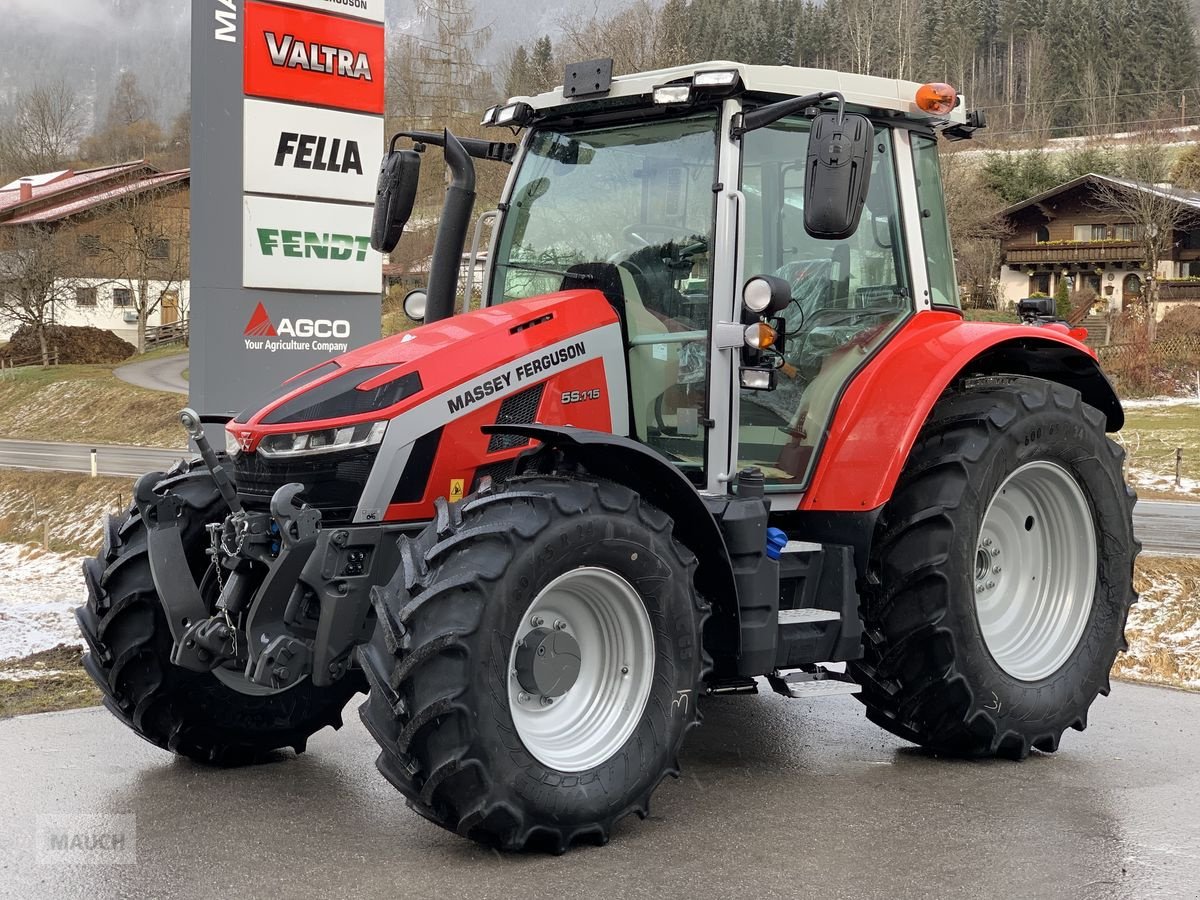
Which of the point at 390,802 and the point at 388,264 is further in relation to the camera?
the point at 388,264

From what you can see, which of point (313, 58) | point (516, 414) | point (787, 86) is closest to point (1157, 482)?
point (313, 58)

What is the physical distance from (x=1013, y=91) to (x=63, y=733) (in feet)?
313

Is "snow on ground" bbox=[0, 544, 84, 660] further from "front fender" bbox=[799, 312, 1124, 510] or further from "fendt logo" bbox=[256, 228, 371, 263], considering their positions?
"front fender" bbox=[799, 312, 1124, 510]

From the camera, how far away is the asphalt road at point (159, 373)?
3919 centimetres

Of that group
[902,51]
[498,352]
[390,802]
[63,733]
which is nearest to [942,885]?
[390,802]

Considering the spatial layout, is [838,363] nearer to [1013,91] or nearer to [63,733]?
[63,733]

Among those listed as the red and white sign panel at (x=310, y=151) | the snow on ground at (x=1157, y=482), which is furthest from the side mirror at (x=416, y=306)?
the snow on ground at (x=1157, y=482)

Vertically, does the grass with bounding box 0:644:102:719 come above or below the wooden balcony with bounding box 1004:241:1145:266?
below

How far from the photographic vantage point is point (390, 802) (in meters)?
4.97

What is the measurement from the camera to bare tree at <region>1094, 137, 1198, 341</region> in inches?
1646

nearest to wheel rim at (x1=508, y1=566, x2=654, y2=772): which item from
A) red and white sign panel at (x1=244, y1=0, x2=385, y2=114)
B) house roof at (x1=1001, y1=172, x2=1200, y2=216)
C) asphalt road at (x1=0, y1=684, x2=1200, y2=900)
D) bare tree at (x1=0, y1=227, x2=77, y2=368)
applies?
asphalt road at (x1=0, y1=684, x2=1200, y2=900)

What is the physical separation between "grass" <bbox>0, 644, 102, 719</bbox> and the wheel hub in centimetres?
290

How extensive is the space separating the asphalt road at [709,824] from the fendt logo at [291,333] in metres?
3.68

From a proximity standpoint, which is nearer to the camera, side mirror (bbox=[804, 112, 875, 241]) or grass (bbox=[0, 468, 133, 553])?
side mirror (bbox=[804, 112, 875, 241])
